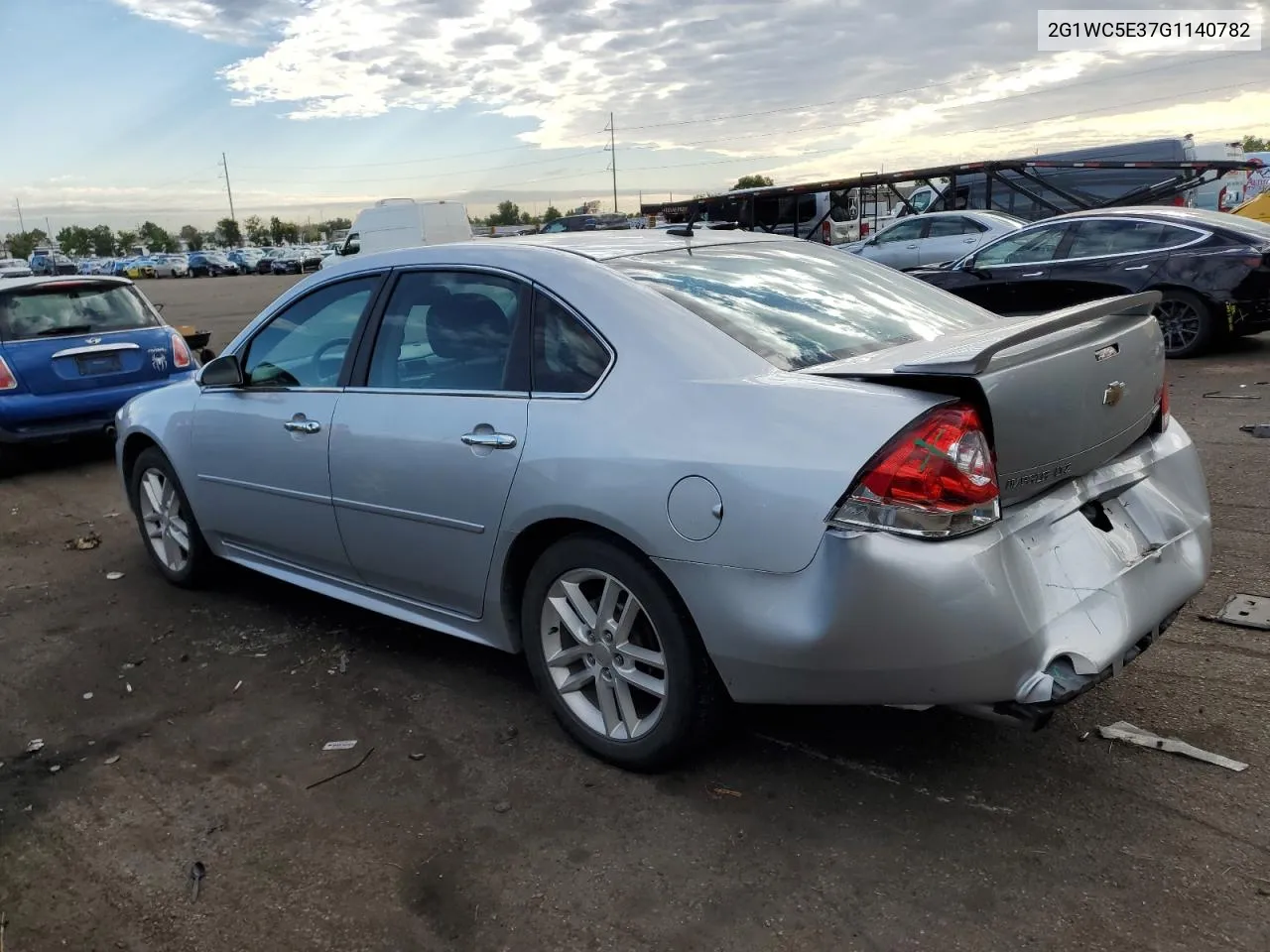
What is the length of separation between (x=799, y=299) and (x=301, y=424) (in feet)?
6.56

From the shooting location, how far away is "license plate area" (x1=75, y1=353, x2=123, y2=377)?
8.29 m

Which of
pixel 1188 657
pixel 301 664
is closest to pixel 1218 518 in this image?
pixel 1188 657

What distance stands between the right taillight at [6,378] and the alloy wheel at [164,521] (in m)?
3.61

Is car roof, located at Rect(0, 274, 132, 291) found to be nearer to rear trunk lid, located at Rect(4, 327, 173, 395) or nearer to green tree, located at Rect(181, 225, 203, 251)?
rear trunk lid, located at Rect(4, 327, 173, 395)

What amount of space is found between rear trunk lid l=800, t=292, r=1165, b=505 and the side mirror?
8.86ft

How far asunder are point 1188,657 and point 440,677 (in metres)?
2.77

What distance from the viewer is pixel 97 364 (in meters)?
8.37

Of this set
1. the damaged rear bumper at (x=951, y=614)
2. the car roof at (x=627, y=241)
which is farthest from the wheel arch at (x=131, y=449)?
the damaged rear bumper at (x=951, y=614)

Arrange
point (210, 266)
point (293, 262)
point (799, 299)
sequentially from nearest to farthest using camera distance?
point (799, 299) → point (293, 262) → point (210, 266)

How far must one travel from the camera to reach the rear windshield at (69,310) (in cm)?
825

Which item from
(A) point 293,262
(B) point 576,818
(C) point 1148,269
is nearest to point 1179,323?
(C) point 1148,269

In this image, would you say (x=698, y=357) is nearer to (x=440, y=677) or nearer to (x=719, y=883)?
(x=719, y=883)

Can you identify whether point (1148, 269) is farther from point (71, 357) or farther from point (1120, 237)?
point (71, 357)

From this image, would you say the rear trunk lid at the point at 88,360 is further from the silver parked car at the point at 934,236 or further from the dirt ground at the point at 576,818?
the silver parked car at the point at 934,236
